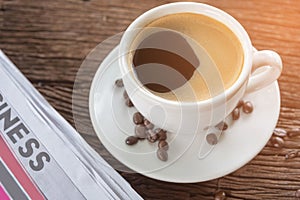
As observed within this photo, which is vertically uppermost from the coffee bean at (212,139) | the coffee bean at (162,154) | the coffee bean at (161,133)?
the coffee bean at (161,133)

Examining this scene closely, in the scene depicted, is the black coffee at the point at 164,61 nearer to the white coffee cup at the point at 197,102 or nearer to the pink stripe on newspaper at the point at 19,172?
the white coffee cup at the point at 197,102

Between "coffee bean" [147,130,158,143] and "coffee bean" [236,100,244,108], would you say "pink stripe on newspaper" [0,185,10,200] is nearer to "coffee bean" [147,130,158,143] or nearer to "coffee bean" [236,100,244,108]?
"coffee bean" [147,130,158,143]

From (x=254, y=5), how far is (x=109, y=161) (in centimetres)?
29

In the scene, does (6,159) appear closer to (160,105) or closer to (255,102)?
(160,105)

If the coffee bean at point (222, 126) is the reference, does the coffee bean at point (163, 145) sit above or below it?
above

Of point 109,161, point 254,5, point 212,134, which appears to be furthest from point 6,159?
point 254,5

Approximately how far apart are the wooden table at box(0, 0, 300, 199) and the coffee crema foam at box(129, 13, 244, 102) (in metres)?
0.10

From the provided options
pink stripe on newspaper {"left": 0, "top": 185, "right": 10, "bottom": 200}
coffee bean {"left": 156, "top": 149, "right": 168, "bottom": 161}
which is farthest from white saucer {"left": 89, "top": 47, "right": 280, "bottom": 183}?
pink stripe on newspaper {"left": 0, "top": 185, "right": 10, "bottom": 200}

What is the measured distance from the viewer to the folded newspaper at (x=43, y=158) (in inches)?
24.3

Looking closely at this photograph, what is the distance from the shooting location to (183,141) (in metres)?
0.65

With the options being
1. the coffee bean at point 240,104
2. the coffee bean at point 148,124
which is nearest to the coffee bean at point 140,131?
the coffee bean at point 148,124

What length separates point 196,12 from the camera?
0.66m

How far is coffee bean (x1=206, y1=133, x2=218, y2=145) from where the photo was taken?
0.65m

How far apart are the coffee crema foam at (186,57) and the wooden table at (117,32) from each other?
10 cm
